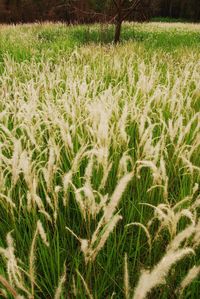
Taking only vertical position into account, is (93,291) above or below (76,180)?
below

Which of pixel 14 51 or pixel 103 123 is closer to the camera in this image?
pixel 103 123

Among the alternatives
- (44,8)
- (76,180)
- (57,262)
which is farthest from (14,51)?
(44,8)

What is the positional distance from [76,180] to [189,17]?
42.6m

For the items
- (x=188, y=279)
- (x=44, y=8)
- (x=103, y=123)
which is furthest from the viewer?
(x=44, y=8)

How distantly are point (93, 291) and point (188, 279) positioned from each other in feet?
1.59

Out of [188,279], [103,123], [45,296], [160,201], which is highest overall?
[103,123]

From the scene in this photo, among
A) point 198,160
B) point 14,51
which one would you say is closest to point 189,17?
point 14,51

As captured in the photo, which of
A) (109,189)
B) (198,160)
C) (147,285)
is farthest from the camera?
(198,160)

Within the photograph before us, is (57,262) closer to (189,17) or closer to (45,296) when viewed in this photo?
(45,296)

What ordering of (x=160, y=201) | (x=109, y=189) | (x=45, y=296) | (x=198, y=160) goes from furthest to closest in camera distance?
(x=198, y=160) → (x=109, y=189) → (x=160, y=201) → (x=45, y=296)

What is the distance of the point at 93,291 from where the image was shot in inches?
47.9

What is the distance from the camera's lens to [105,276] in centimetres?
126

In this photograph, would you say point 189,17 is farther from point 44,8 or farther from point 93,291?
point 93,291

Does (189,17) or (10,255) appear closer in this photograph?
(10,255)
